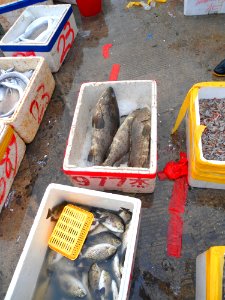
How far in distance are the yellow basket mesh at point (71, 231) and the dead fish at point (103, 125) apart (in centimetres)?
58

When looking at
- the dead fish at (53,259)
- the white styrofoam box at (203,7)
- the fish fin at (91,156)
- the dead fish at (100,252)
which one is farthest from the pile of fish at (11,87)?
the white styrofoam box at (203,7)

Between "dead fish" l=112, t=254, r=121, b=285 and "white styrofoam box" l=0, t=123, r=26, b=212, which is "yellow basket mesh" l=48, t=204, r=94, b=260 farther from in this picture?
"white styrofoam box" l=0, t=123, r=26, b=212

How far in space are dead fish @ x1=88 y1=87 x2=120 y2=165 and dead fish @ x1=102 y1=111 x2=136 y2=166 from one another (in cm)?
9

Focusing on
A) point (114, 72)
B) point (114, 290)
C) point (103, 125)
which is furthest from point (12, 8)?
point (114, 290)

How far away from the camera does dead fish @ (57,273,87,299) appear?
5.95ft

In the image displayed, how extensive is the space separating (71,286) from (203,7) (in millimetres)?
4102

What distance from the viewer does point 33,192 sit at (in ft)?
8.64

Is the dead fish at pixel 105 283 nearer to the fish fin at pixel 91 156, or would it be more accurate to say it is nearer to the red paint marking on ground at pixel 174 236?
the red paint marking on ground at pixel 174 236

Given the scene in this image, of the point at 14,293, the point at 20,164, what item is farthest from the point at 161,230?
the point at 20,164

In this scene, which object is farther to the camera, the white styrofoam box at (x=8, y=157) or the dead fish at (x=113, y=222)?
the white styrofoam box at (x=8, y=157)

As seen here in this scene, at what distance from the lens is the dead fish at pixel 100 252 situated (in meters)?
1.91

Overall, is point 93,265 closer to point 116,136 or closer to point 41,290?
point 41,290

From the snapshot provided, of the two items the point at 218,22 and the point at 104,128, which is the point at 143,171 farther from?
the point at 218,22

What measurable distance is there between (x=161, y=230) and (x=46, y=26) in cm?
336
